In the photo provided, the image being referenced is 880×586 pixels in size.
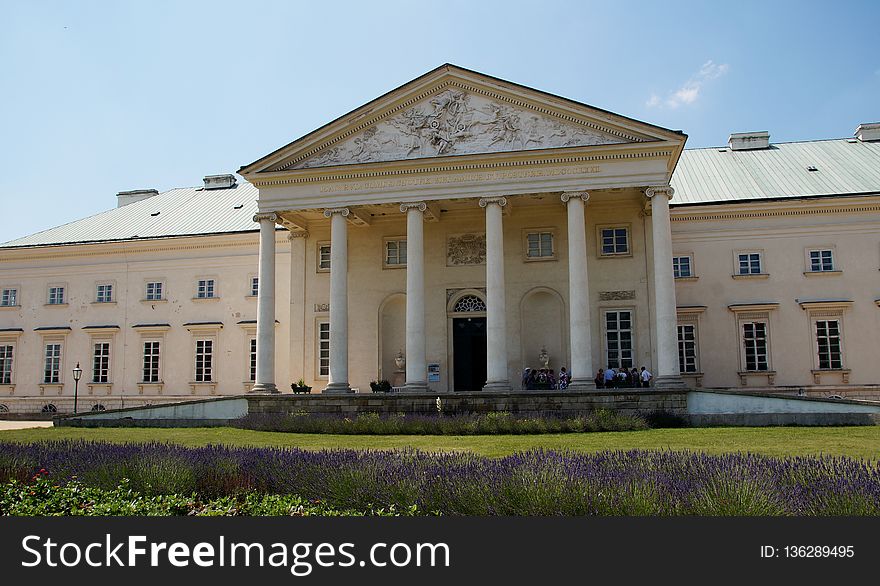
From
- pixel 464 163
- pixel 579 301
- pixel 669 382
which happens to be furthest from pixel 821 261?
pixel 464 163

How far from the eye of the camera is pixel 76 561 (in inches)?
262

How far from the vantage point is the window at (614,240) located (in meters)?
33.2

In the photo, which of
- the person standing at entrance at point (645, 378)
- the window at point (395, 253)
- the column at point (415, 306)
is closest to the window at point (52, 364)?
the window at point (395, 253)

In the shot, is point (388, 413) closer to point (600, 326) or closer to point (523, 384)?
point (523, 384)

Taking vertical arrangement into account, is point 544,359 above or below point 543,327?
below

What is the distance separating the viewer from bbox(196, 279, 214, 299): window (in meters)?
40.0

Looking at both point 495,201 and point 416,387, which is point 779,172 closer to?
point 495,201

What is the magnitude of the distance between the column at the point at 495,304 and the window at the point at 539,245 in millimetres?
4090

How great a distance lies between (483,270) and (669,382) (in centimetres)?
967

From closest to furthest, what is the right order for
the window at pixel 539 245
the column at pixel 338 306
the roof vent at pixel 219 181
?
the column at pixel 338 306, the window at pixel 539 245, the roof vent at pixel 219 181

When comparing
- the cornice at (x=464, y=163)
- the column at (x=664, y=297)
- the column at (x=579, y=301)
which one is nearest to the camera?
the column at (x=664, y=297)

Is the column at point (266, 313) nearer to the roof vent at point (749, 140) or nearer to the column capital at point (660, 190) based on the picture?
the column capital at point (660, 190)

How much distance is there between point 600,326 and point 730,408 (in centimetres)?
738

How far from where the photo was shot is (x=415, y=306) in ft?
98.6
